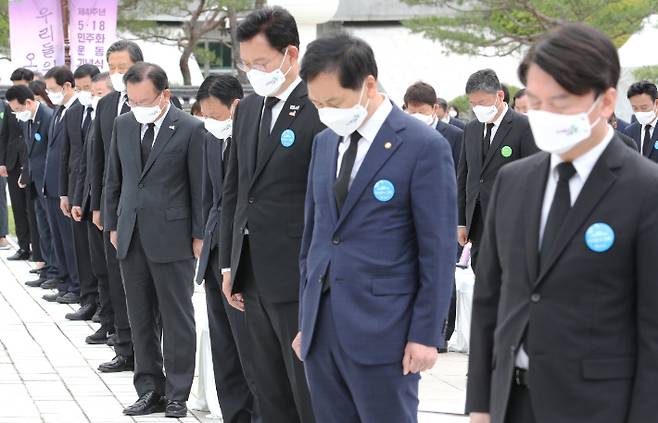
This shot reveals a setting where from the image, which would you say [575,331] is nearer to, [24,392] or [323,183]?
[323,183]

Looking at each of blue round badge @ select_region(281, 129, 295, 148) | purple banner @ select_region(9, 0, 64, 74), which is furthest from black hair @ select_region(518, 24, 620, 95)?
purple banner @ select_region(9, 0, 64, 74)

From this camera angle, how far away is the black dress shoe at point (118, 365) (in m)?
8.53

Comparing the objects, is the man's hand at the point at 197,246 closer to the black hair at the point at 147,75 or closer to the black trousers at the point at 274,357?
the black hair at the point at 147,75

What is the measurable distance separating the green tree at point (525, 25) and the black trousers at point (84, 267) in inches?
517

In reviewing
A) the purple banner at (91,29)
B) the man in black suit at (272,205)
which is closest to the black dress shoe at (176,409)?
the man in black suit at (272,205)

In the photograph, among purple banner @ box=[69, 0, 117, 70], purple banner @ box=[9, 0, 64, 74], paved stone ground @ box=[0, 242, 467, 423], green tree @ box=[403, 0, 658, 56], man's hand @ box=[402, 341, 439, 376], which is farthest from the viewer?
green tree @ box=[403, 0, 658, 56]

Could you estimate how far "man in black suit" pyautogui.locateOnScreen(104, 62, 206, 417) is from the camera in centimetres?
721

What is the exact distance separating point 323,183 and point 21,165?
10912 mm

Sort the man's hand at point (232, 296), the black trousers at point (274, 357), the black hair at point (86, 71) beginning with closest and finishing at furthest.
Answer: the black trousers at point (274, 357) < the man's hand at point (232, 296) < the black hair at point (86, 71)

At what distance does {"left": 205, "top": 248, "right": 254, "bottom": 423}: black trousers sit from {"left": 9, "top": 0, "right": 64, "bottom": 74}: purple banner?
32.6ft

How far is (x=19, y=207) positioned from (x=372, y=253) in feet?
37.0

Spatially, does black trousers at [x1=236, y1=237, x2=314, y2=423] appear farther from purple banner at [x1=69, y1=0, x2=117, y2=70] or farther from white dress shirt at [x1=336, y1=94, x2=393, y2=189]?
purple banner at [x1=69, y1=0, x2=117, y2=70]

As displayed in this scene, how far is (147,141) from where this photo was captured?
743 cm

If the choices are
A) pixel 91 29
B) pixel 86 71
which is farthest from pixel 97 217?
pixel 91 29
